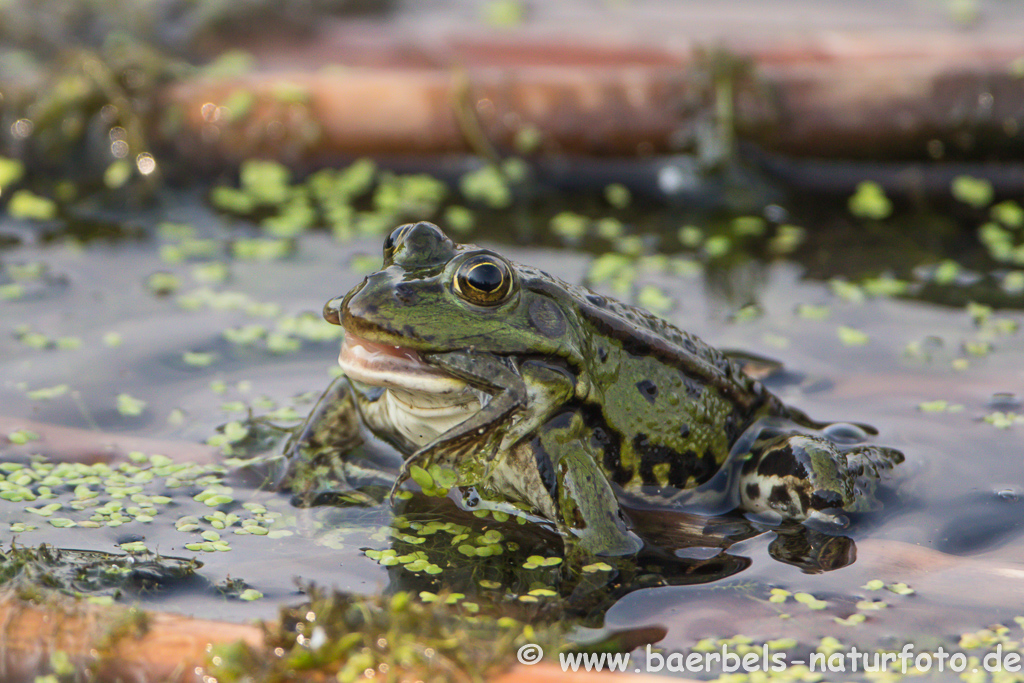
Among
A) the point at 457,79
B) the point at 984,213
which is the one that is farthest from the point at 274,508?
the point at 984,213

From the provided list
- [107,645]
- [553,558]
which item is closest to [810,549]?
[553,558]

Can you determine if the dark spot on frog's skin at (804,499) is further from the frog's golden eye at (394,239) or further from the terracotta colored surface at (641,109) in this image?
the terracotta colored surface at (641,109)

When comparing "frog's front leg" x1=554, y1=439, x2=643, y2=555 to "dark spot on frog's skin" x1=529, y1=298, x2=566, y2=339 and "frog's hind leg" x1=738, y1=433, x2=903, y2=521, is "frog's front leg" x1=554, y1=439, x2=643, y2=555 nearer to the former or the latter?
"dark spot on frog's skin" x1=529, y1=298, x2=566, y2=339

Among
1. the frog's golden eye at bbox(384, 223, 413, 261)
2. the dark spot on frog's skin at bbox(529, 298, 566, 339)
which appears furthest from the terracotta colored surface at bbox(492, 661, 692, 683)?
the frog's golden eye at bbox(384, 223, 413, 261)

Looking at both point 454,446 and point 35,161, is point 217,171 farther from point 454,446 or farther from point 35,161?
point 454,446

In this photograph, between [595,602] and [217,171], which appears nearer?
[595,602]

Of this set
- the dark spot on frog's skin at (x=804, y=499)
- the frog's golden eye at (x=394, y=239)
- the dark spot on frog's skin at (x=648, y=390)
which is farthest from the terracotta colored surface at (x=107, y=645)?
the dark spot on frog's skin at (x=804, y=499)
